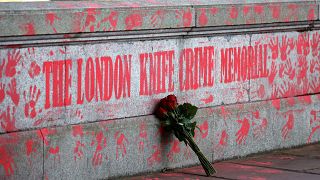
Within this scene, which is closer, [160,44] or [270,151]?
[160,44]

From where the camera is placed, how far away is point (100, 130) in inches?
338

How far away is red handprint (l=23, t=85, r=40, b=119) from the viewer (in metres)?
8.04

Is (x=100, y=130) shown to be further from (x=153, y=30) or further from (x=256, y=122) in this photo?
(x=256, y=122)

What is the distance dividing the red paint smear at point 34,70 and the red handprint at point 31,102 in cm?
10

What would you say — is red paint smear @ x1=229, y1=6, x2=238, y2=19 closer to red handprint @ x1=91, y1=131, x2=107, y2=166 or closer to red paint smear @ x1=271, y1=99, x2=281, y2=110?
red paint smear @ x1=271, y1=99, x2=281, y2=110

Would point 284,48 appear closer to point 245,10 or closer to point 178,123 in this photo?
point 245,10

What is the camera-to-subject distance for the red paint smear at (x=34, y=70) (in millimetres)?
8031

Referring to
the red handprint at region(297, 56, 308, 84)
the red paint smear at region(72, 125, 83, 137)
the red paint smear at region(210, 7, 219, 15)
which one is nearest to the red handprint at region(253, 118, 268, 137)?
the red handprint at region(297, 56, 308, 84)

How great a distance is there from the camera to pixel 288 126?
10.7 meters

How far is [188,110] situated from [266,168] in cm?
106

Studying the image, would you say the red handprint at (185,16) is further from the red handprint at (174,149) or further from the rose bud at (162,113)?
the red handprint at (174,149)

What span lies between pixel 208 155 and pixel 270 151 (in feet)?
3.58

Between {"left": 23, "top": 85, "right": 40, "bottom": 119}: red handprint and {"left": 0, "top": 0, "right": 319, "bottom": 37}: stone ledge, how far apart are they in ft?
1.64

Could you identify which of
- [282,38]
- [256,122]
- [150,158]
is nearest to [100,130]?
[150,158]
